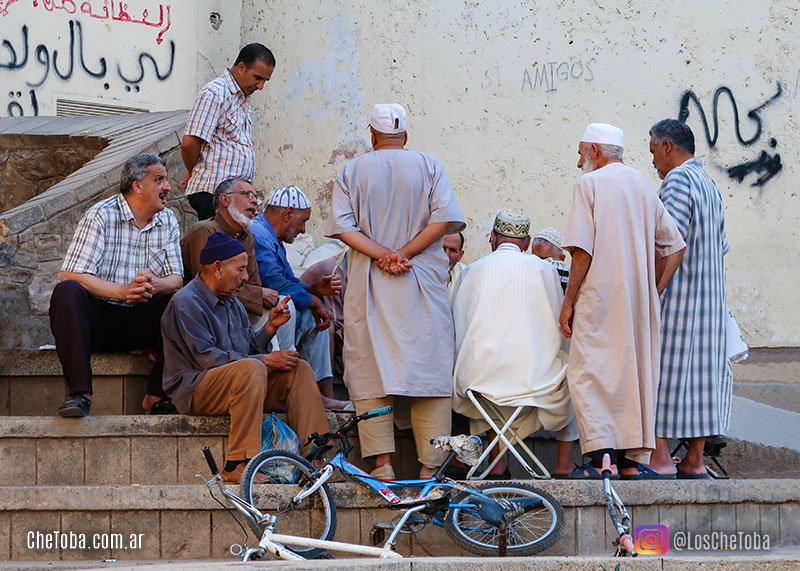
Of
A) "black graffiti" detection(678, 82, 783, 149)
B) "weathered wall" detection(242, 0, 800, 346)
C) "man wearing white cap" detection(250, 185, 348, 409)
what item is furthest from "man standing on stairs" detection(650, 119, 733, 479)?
"black graffiti" detection(678, 82, 783, 149)

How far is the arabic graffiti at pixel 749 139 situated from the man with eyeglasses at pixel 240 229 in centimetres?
392

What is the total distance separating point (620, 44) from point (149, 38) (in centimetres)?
472

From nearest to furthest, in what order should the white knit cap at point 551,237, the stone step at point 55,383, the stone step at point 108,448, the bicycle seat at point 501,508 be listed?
the bicycle seat at point 501,508, the stone step at point 108,448, the stone step at point 55,383, the white knit cap at point 551,237

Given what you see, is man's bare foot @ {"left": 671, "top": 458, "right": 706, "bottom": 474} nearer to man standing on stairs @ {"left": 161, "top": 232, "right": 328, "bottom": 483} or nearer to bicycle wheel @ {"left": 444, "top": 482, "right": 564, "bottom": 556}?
bicycle wheel @ {"left": 444, "top": 482, "right": 564, "bottom": 556}

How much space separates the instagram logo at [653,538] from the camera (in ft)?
17.1

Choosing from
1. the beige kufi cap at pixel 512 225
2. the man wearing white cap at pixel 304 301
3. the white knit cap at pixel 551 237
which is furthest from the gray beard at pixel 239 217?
the white knit cap at pixel 551 237

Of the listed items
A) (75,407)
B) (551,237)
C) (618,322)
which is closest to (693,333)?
(618,322)

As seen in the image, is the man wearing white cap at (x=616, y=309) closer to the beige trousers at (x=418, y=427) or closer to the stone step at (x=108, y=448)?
the beige trousers at (x=418, y=427)

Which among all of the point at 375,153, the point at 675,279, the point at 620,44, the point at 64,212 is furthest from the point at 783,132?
the point at 64,212

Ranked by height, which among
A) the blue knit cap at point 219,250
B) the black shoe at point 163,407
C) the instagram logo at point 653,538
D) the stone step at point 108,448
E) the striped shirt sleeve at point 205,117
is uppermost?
the striped shirt sleeve at point 205,117

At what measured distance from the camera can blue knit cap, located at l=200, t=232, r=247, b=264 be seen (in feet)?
18.8

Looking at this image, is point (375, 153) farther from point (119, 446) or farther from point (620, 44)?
point (620, 44)

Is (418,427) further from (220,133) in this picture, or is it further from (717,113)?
(717,113)

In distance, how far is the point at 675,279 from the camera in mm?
5922
